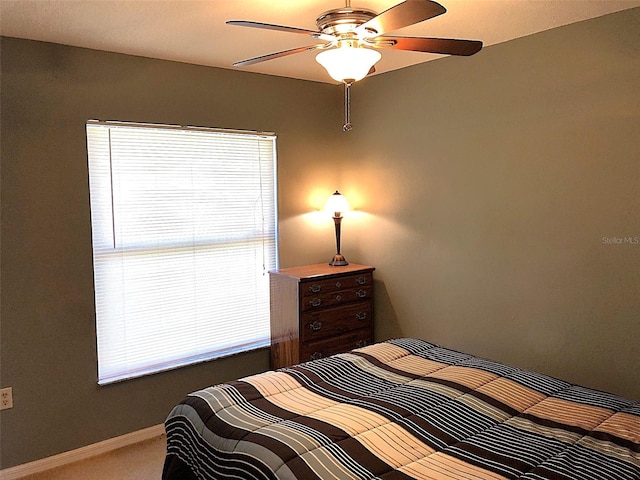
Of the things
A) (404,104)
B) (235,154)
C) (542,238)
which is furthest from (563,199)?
(235,154)

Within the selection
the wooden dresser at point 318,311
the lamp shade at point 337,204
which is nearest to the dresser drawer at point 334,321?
A: the wooden dresser at point 318,311

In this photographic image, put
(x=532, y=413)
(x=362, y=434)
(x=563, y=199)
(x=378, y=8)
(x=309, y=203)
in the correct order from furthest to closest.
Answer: (x=309, y=203)
(x=563, y=199)
(x=378, y=8)
(x=532, y=413)
(x=362, y=434)

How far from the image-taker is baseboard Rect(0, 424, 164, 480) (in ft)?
9.41

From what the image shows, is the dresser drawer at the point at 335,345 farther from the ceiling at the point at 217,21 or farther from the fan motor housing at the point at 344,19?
the fan motor housing at the point at 344,19

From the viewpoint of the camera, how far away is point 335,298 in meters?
3.69

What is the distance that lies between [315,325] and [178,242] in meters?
1.05

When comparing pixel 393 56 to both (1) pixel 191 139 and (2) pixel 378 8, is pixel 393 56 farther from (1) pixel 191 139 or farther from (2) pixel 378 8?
(1) pixel 191 139

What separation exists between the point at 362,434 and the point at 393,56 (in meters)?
2.35

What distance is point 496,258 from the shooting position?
3.21 m

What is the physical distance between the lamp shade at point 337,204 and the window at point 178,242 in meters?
0.41

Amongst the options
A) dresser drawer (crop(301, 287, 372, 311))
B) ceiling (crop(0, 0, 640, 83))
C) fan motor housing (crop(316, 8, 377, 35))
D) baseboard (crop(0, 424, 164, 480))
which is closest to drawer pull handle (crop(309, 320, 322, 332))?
dresser drawer (crop(301, 287, 372, 311))

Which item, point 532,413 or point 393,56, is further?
point 393,56

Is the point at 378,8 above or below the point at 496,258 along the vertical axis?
above

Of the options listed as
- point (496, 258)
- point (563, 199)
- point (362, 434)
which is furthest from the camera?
point (496, 258)
